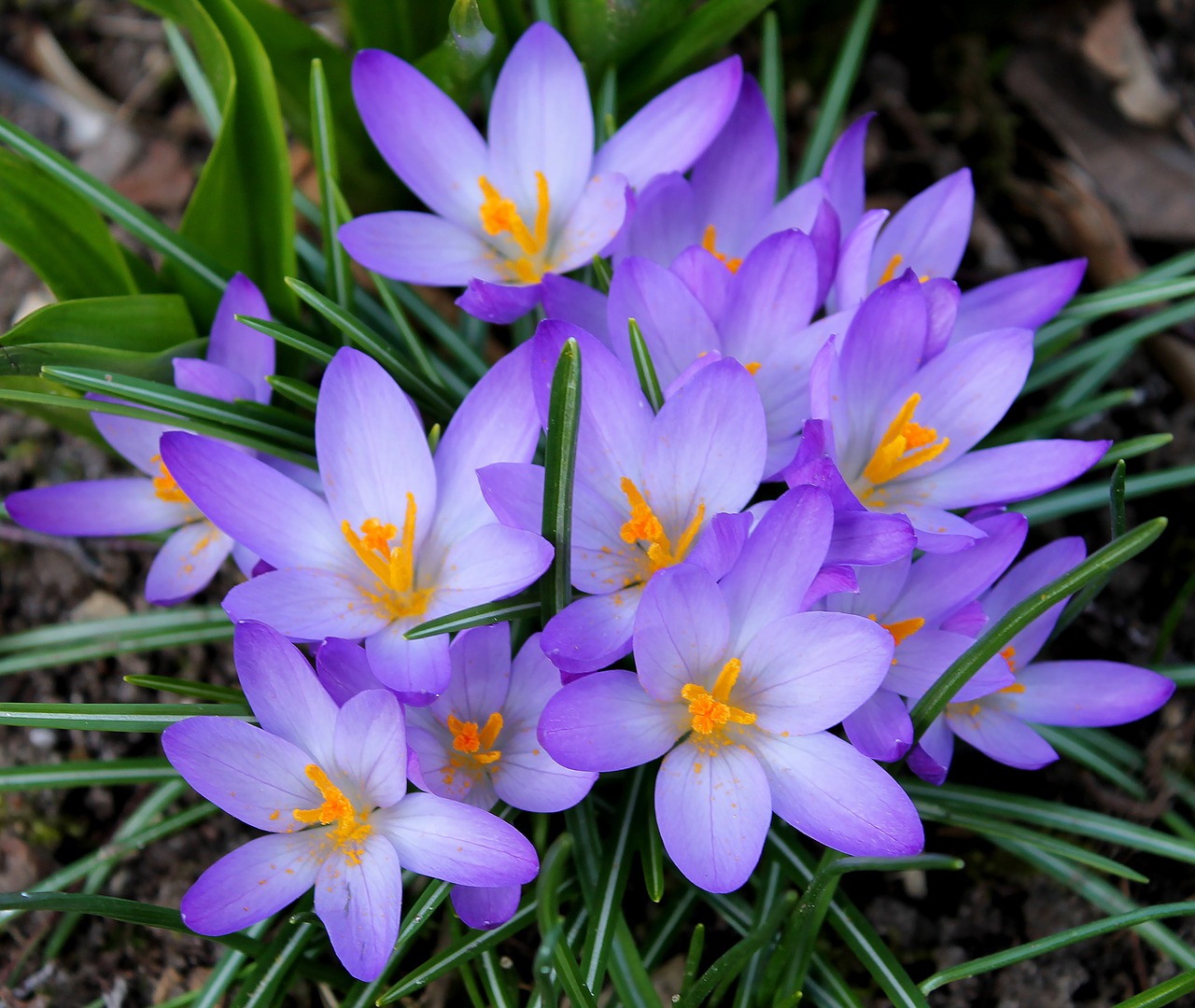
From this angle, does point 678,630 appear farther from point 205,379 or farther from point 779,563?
point 205,379

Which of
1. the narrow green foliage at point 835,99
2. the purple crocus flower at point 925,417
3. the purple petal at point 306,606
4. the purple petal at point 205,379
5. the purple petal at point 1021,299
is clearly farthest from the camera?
the narrow green foliage at point 835,99

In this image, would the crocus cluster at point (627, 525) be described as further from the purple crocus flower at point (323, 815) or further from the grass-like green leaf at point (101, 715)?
the grass-like green leaf at point (101, 715)

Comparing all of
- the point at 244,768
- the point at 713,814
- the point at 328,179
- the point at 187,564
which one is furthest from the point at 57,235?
the point at 713,814

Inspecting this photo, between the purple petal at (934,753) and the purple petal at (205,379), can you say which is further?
the purple petal at (205,379)

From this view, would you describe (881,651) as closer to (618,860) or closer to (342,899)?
(618,860)

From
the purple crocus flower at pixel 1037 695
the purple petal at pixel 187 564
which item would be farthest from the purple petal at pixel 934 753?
→ the purple petal at pixel 187 564

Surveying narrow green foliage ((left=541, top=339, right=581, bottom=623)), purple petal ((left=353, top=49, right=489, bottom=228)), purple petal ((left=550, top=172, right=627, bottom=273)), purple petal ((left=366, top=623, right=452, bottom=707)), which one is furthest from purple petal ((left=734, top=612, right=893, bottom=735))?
purple petal ((left=353, top=49, right=489, bottom=228))
